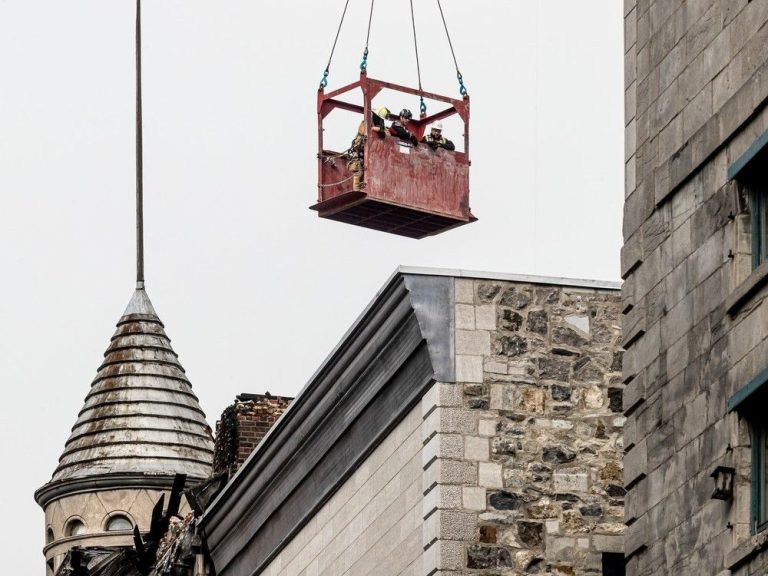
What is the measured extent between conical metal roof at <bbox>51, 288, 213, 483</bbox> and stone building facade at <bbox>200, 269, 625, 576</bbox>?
3377 centimetres

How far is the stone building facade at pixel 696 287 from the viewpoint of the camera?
20.0 m

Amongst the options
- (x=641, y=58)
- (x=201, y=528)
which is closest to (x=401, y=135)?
(x=201, y=528)

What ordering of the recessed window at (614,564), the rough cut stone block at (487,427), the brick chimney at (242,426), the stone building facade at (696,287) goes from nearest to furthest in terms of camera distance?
the stone building facade at (696,287)
the rough cut stone block at (487,427)
the recessed window at (614,564)
the brick chimney at (242,426)

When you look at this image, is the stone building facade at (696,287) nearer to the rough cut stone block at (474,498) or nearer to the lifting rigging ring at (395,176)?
the rough cut stone block at (474,498)

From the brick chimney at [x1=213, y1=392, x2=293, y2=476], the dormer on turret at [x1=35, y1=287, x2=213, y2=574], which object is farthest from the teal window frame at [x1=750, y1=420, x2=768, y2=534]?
the dormer on turret at [x1=35, y1=287, x2=213, y2=574]

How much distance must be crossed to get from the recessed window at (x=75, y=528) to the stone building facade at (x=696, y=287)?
41975 mm

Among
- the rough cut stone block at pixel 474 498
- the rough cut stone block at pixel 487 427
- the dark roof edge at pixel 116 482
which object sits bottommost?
the rough cut stone block at pixel 474 498

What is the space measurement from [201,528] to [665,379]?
17248 millimetres

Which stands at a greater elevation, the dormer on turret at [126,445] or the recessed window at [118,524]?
the dormer on turret at [126,445]

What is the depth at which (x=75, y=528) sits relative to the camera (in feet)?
209

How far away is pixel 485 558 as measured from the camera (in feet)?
90.9

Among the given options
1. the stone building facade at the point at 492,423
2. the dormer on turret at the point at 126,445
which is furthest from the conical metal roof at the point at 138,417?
the stone building facade at the point at 492,423

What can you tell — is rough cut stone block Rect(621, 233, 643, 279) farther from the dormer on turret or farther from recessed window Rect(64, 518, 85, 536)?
recessed window Rect(64, 518, 85, 536)

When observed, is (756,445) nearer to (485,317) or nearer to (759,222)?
(759,222)
